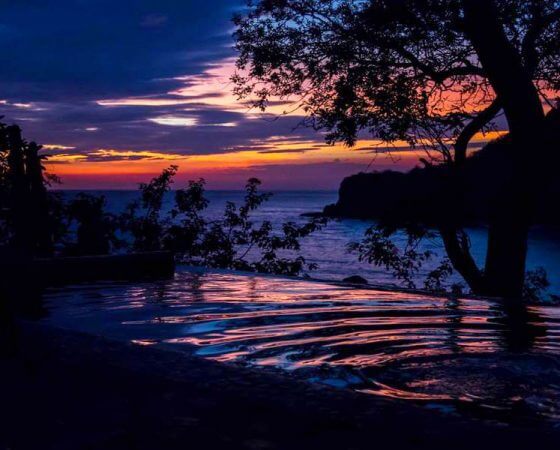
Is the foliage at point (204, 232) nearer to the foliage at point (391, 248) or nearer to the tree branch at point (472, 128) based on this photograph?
the foliage at point (391, 248)

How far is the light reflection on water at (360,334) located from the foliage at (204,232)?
9.27m

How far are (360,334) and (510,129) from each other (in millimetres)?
6985

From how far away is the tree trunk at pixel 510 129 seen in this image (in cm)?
1052

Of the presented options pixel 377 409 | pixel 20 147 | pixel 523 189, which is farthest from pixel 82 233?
pixel 377 409

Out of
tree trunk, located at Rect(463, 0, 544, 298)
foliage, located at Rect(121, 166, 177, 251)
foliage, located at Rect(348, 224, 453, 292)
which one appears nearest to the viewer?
tree trunk, located at Rect(463, 0, 544, 298)

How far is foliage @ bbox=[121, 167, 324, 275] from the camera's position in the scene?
1678 centimetres

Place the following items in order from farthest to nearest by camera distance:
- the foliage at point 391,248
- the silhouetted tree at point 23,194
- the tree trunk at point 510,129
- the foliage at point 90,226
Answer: the foliage at point 90,226 → the foliage at point 391,248 → the silhouetted tree at point 23,194 → the tree trunk at point 510,129

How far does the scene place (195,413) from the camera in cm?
189

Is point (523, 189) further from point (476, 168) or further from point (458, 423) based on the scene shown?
point (458, 423)

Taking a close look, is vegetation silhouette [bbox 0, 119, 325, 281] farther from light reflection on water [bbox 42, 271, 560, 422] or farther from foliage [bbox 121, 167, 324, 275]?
light reflection on water [bbox 42, 271, 560, 422]

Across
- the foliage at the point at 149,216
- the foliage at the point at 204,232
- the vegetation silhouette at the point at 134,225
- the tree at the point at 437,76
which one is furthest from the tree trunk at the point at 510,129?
the foliage at the point at 149,216

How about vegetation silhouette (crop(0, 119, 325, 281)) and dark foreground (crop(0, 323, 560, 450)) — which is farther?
vegetation silhouette (crop(0, 119, 325, 281))

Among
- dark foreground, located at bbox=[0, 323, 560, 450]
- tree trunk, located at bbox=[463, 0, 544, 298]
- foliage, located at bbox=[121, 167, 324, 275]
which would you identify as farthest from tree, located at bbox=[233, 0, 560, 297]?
dark foreground, located at bbox=[0, 323, 560, 450]

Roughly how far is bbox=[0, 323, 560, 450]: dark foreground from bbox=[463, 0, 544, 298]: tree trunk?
925cm
